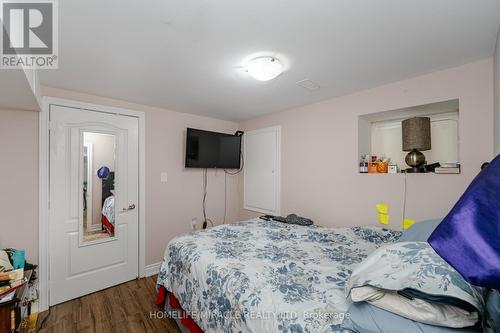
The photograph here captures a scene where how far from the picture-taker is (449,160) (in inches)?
86.7

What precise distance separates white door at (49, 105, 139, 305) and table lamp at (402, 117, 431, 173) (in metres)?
3.08

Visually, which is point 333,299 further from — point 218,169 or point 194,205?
point 218,169

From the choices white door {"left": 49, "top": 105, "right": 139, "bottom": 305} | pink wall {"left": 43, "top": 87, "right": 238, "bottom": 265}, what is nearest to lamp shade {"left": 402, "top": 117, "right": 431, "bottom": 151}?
pink wall {"left": 43, "top": 87, "right": 238, "bottom": 265}

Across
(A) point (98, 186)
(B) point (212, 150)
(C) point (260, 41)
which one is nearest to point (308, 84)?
(C) point (260, 41)

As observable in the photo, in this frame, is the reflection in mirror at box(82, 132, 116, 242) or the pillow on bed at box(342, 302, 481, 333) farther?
the reflection in mirror at box(82, 132, 116, 242)

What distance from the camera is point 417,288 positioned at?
0.84 metres

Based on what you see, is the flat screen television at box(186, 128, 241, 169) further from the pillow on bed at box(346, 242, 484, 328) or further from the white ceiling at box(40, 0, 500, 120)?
the pillow on bed at box(346, 242, 484, 328)

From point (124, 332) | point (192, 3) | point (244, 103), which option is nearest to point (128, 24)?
point (192, 3)

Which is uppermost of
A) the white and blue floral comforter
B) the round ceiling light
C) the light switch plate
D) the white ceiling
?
the white ceiling

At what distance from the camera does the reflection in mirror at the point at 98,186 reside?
2.56 metres

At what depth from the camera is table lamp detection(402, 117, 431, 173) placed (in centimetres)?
211

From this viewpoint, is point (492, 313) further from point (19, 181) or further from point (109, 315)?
point (19, 181)

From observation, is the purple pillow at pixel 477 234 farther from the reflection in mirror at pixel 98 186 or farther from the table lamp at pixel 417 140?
the reflection in mirror at pixel 98 186

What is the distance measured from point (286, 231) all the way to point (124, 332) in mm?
1727
